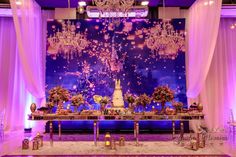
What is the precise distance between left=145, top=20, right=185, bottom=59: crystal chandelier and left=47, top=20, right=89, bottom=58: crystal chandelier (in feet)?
6.40

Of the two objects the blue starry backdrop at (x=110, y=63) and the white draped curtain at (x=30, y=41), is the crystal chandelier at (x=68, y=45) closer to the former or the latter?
the blue starry backdrop at (x=110, y=63)

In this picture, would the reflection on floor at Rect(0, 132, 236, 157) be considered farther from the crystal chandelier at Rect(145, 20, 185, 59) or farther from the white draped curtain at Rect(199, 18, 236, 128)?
the crystal chandelier at Rect(145, 20, 185, 59)

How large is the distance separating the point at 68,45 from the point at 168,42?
2.96 meters

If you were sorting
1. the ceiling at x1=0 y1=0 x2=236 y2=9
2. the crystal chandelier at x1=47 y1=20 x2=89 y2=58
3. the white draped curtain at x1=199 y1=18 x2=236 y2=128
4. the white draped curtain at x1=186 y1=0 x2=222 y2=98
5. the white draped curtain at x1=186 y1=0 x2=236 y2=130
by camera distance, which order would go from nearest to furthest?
the white draped curtain at x1=186 y1=0 x2=222 y2=98, the white draped curtain at x1=186 y1=0 x2=236 y2=130, the ceiling at x1=0 y1=0 x2=236 y2=9, the crystal chandelier at x1=47 y1=20 x2=89 y2=58, the white draped curtain at x1=199 y1=18 x2=236 y2=128

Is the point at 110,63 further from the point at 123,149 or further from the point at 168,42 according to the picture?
the point at 123,149

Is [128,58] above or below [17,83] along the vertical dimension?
above

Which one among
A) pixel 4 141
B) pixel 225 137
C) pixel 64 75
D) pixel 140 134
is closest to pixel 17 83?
pixel 64 75

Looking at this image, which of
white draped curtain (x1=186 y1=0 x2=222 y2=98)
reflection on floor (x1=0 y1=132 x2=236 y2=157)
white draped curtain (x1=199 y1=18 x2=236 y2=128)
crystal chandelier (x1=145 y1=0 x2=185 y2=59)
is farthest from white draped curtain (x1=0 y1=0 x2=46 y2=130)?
white draped curtain (x1=199 y1=18 x2=236 y2=128)

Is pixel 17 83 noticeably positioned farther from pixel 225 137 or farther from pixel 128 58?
pixel 225 137

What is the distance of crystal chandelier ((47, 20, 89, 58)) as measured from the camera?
836 centimetres

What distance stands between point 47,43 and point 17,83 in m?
1.80

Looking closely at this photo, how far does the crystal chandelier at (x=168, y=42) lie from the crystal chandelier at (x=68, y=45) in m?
1.95

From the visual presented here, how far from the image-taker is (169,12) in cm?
862

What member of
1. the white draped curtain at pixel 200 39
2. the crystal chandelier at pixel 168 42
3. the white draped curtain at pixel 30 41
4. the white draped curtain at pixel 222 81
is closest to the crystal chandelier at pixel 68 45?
the white draped curtain at pixel 30 41
